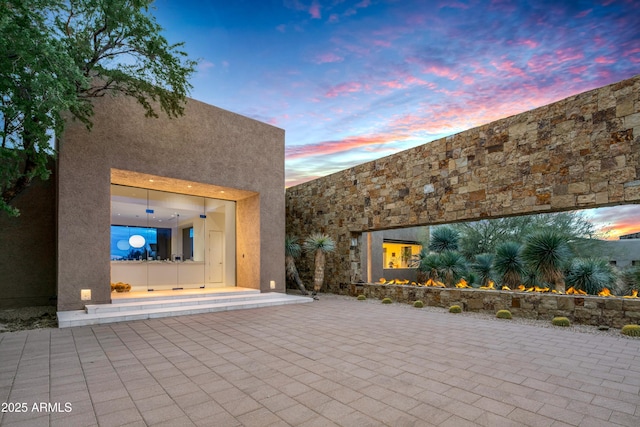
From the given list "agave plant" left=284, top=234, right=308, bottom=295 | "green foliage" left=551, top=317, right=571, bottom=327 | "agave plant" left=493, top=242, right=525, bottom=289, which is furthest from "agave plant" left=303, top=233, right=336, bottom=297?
"green foliage" left=551, top=317, right=571, bottom=327

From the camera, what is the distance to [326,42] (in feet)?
27.6

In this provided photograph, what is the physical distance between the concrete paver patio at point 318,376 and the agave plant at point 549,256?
11.6 ft

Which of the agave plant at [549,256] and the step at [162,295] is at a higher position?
the agave plant at [549,256]

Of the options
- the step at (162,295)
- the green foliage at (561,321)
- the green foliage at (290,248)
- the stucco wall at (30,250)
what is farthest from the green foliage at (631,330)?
the stucco wall at (30,250)

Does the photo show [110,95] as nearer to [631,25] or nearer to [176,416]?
[176,416]

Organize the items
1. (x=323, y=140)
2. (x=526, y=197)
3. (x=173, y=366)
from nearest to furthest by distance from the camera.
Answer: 1. (x=173, y=366)
2. (x=526, y=197)
3. (x=323, y=140)

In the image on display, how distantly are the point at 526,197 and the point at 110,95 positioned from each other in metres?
9.82

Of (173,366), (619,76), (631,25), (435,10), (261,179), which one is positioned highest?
(435,10)

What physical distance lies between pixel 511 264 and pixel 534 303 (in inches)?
144

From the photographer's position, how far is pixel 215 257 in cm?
1113

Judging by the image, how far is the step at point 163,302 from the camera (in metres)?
6.98

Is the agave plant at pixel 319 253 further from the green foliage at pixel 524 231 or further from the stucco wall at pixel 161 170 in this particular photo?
the green foliage at pixel 524 231

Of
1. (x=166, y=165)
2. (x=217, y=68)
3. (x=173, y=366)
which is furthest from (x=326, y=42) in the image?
(x=173, y=366)

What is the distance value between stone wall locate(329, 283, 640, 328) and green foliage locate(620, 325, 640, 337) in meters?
0.44
